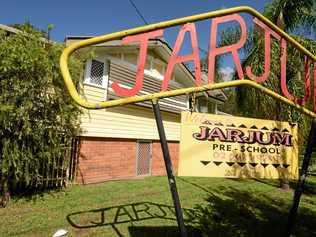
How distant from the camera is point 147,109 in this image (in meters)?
13.7

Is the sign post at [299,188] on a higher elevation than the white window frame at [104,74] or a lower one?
lower

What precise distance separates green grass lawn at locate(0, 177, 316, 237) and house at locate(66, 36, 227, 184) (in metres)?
1.31

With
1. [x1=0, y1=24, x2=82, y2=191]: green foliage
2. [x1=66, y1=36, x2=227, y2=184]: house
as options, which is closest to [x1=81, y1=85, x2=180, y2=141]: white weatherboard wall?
[x1=66, y1=36, x2=227, y2=184]: house

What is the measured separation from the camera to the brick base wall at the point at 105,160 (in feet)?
35.6

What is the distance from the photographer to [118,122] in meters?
12.2

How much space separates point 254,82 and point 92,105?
199 cm

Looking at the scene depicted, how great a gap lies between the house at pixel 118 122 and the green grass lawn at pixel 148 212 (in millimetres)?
1315

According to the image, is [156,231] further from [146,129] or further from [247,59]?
[247,59]

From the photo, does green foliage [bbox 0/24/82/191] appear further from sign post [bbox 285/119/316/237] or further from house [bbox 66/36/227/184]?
sign post [bbox 285/119/316/237]

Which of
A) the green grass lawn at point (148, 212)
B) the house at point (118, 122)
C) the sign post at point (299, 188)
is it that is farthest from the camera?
the house at point (118, 122)

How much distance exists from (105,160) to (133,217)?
17.3 feet

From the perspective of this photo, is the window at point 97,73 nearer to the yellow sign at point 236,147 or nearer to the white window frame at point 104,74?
the white window frame at point 104,74

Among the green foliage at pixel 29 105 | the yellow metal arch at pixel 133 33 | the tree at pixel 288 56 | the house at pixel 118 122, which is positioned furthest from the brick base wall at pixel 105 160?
the yellow metal arch at pixel 133 33

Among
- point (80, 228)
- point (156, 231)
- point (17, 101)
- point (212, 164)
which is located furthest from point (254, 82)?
point (17, 101)
